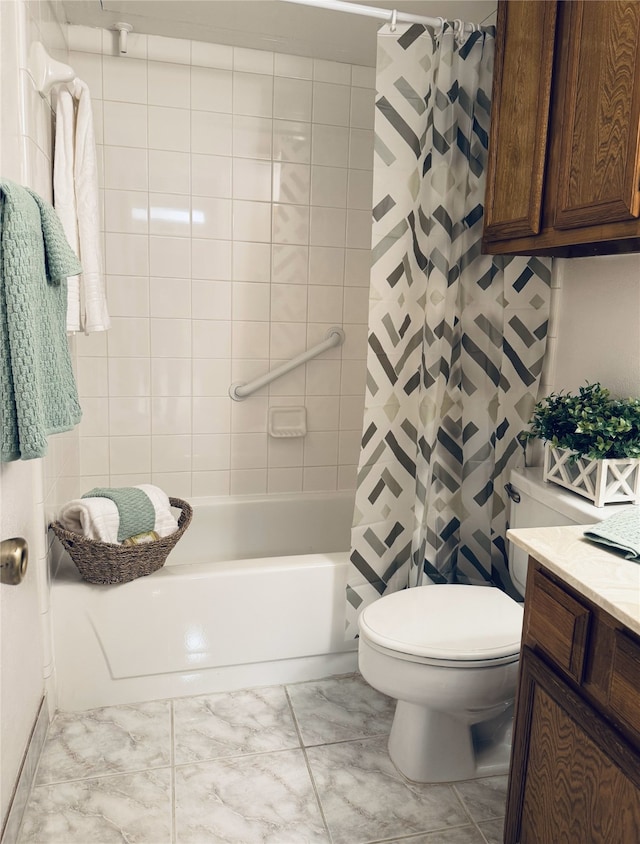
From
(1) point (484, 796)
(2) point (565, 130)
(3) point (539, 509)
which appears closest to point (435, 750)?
(1) point (484, 796)

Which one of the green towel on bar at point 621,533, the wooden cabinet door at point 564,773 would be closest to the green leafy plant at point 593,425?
the green towel on bar at point 621,533

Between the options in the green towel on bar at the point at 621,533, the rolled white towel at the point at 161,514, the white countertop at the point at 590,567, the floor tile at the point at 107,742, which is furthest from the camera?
the rolled white towel at the point at 161,514

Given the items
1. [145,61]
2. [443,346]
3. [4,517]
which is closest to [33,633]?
[4,517]

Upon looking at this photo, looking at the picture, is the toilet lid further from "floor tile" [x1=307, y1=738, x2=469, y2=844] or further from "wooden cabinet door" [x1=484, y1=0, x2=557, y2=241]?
"wooden cabinet door" [x1=484, y1=0, x2=557, y2=241]

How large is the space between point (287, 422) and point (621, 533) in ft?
5.25

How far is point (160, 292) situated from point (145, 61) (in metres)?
0.80

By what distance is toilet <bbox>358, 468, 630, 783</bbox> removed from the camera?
159 centimetres

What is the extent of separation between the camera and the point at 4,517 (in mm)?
1388

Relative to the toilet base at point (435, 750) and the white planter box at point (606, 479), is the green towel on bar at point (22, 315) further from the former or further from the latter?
the white planter box at point (606, 479)

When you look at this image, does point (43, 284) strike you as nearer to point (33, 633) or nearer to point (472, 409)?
point (33, 633)

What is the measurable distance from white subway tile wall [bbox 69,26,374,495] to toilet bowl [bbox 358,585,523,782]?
1.12 meters

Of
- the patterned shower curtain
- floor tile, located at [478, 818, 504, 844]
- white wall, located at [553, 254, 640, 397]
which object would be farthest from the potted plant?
floor tile, located at [478, 818, 504, 844]

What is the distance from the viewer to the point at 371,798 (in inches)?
66.1

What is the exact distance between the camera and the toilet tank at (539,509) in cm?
168
